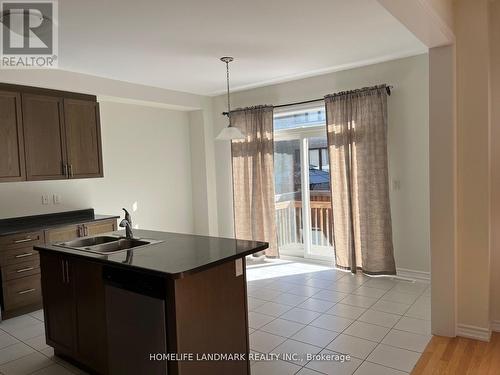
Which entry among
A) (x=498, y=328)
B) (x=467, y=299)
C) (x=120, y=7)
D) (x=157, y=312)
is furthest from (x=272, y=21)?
(x=498, y=328)

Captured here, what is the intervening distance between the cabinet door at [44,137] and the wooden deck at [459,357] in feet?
13.3

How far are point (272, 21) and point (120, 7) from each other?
126cm

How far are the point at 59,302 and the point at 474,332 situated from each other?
3.30m

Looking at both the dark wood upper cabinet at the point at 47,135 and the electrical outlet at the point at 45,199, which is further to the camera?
the electrical outlet at the point at 45,199

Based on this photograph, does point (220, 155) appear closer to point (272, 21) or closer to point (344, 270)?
point (344, 270)

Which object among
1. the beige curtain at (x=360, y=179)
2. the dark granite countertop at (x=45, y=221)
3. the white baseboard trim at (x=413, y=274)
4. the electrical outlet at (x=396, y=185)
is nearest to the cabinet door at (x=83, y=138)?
the dark granite countertop at (x=45, y=221)

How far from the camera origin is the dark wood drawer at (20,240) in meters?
3.68

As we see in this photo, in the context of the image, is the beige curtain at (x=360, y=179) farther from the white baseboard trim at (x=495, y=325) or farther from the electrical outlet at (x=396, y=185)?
the white baseboard trim at (x=495, y=325)

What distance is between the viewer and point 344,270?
498 centimetres

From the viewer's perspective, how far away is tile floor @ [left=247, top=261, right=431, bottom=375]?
8.92 feet

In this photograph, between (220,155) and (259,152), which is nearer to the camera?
(259,152)

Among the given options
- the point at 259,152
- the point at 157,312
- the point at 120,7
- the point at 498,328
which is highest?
the point at 120,7

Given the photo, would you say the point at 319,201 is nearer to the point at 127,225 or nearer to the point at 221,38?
the point at 221,38

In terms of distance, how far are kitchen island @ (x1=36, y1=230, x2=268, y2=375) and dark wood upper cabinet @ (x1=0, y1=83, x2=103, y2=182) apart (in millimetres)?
1505
